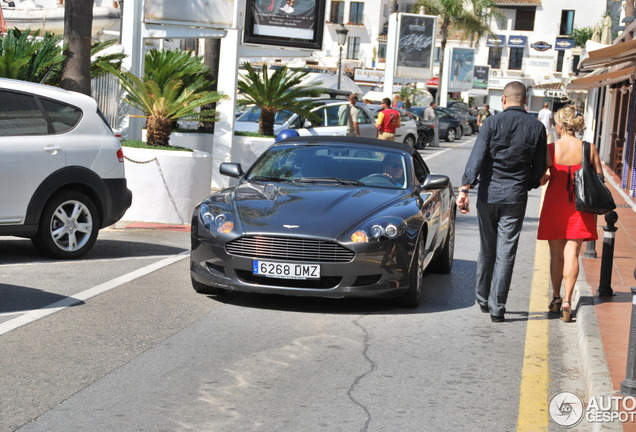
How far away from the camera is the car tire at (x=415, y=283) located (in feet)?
28.5

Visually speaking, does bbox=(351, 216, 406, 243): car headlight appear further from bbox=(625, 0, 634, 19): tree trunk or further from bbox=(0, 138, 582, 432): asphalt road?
bbox=(625, 0, 634, 19): tree trunk

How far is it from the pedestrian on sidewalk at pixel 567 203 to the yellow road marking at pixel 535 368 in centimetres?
48

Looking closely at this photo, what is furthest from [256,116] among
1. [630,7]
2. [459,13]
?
[459,13]

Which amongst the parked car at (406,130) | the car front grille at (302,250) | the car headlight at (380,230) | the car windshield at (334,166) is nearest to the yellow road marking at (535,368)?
the car headlight at (380,230)

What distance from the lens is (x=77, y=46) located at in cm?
1527

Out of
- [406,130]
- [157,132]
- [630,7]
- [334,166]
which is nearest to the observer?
[334,166]

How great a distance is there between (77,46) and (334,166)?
676cm

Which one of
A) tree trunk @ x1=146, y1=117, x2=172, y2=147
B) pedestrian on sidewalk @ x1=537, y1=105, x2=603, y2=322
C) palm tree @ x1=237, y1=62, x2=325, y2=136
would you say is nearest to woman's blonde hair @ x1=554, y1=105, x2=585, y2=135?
pedestrian on sidewalk @ x1=537, y1=105, x2=603, y2=322

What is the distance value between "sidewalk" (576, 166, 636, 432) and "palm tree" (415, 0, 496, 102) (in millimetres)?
68287

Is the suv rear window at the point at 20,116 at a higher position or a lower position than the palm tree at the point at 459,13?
lower

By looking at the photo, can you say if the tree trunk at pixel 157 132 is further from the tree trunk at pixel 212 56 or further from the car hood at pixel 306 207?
the tree trunk at pixel 212 56

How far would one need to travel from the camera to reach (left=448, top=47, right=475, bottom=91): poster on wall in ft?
231

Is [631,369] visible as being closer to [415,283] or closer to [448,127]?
[415,283]

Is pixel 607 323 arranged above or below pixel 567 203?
below
